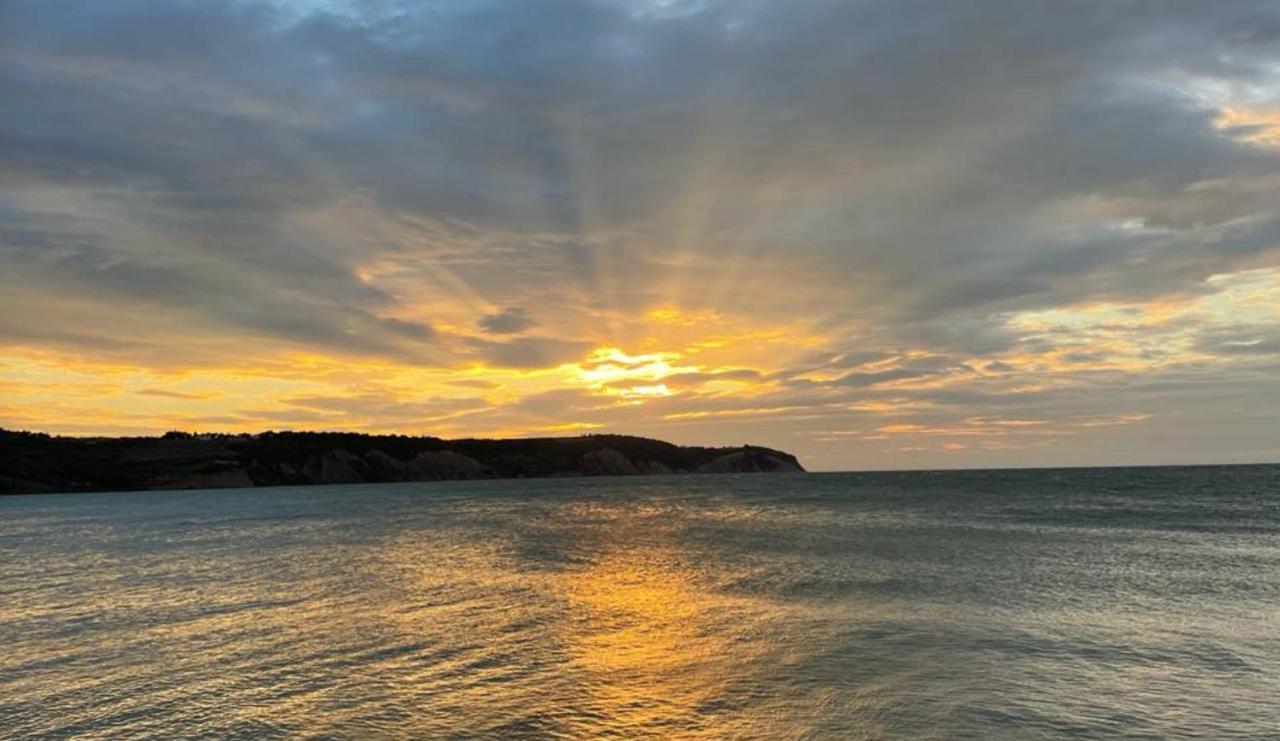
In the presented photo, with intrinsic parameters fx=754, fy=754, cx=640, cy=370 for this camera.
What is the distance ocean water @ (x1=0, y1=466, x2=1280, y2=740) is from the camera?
16.0m

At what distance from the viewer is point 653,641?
23.4 metres

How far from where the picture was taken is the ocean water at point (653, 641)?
629 inches

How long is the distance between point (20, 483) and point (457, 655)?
238357 mm

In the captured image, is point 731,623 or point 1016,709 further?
point 731,623

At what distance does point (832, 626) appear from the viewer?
25.0 meters

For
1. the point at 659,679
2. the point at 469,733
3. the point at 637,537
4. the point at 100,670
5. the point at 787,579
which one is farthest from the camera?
the point at 637,537

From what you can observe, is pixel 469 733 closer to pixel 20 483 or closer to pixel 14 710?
pixel 14 710

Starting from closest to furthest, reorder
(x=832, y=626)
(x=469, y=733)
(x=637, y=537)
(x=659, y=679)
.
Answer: (x=469, y=733) < (x=659, y=679) < (x=832, y=626) < (x=637, y=537)

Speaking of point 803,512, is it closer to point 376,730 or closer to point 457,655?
point 457,655

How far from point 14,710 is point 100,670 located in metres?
3.42

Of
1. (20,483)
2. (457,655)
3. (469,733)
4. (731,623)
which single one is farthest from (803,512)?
(20,483)

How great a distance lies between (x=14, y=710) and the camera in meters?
16.9

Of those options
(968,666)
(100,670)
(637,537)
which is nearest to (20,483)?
(637,537)

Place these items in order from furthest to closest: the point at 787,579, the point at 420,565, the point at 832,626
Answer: the point at 420,565 → the point at 787,579 → the point at 832,626
